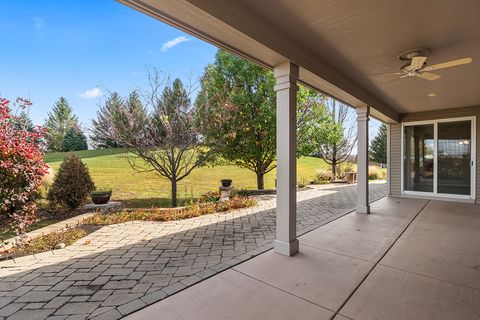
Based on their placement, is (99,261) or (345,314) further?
(99,261)

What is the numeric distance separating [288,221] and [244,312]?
1.43m

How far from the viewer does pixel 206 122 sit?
273 inches

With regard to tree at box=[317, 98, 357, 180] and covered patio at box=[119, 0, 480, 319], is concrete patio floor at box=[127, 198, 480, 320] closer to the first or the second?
covered patio at box=[119, 0, 480, 319]

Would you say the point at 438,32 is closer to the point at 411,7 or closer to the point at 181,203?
the point at 411,7

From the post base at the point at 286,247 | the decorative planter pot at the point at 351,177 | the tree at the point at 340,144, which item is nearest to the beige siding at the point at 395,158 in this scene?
the decorative planter pot at the point at 351,177

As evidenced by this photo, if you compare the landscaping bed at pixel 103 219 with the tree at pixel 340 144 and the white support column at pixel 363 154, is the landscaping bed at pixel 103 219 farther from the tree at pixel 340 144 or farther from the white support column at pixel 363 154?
the tree at pixel 340 144

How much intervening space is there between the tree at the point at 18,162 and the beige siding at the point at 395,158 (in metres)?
9.51

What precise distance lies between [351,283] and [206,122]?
547 cm

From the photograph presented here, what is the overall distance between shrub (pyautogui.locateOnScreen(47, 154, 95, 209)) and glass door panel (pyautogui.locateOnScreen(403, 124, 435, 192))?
9.72 metres

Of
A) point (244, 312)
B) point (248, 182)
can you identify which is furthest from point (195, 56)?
point (244, 312)

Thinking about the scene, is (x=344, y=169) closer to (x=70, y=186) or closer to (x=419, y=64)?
(x=419, y=64)

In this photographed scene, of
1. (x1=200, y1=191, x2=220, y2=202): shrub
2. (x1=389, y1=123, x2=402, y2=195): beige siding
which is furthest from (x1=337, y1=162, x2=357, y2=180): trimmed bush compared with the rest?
(x1=200, y1=191, x2=220, y2=202): shrub

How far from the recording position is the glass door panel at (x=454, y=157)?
278 inches

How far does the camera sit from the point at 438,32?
9.04 feet
